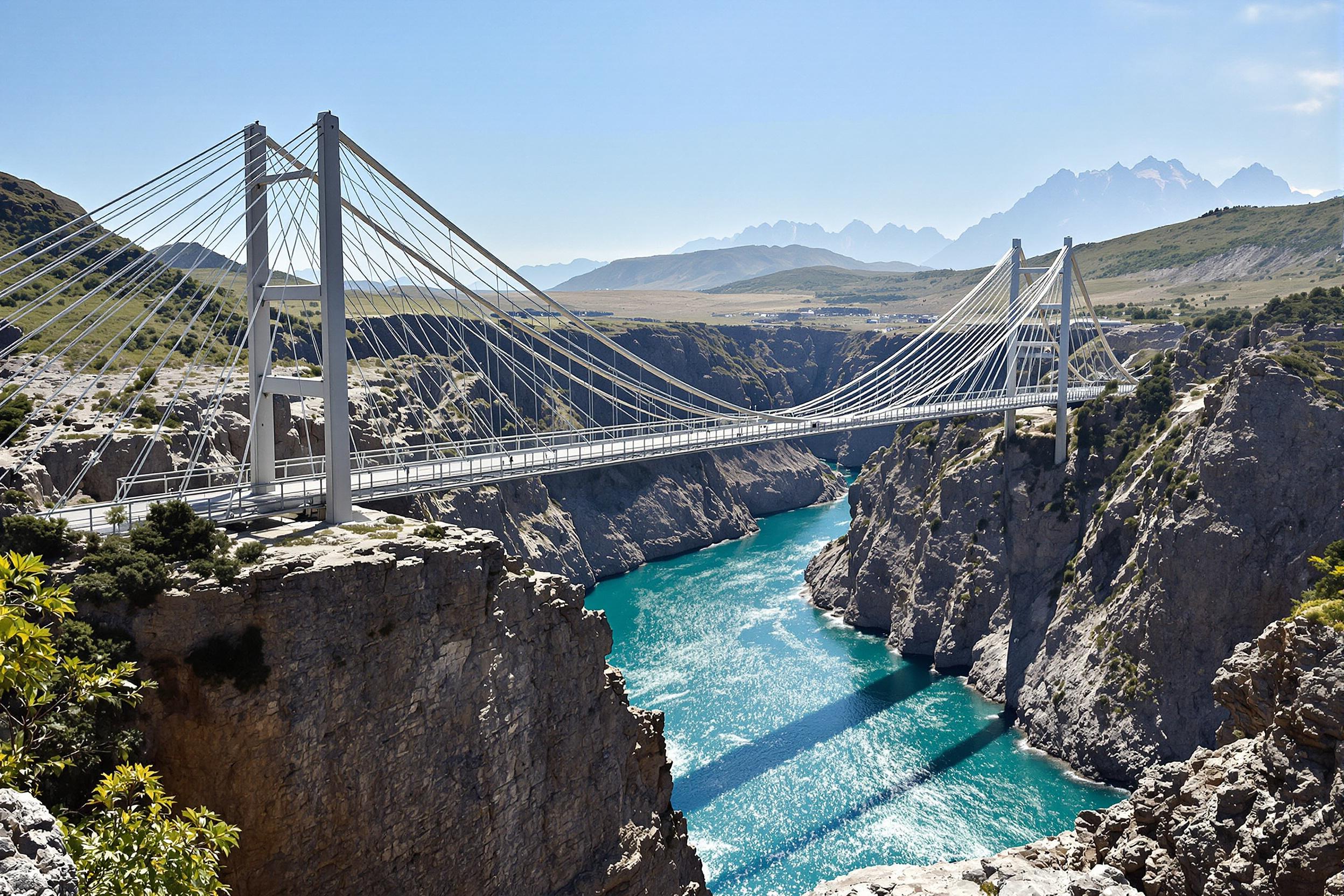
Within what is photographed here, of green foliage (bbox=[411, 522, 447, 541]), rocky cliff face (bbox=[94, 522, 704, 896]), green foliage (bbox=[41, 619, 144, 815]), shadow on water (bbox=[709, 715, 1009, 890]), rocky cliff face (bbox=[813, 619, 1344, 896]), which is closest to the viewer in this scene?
rocky cliff face (bbox=[813, 619, 1344, 896])

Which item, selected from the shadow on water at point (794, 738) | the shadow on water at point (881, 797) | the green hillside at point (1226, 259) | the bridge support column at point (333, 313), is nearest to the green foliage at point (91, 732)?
the bridge support column at point (333, 313)

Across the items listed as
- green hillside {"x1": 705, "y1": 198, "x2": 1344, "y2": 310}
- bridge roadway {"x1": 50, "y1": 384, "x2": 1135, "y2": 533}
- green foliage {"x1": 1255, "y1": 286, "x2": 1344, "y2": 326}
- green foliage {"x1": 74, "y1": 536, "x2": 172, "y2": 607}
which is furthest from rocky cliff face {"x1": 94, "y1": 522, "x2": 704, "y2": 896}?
green hillside {"x1": 705, "y1": 198, "x2": 1344, "y2": 310}

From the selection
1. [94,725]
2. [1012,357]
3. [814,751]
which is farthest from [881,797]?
[94,725]

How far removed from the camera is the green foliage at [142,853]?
409 inches

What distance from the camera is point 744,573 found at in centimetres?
7312

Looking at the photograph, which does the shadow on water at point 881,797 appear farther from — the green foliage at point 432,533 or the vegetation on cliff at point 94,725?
the vegetation on cliff at point 94,725

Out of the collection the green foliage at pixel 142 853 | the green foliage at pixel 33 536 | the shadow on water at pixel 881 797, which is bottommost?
the shadow on water at pixel 881 797

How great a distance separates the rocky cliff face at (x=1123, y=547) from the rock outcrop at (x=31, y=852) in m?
40.3

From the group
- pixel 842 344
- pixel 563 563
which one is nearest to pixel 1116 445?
pixel 563 563

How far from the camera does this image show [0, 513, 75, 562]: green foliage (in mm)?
19469

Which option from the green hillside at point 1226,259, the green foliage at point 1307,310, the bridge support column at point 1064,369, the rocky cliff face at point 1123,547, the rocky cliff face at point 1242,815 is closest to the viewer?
the rocky cliff face at point 1242,815

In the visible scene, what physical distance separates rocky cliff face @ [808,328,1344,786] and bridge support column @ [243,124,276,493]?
34.7m

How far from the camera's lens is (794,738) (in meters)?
45.0

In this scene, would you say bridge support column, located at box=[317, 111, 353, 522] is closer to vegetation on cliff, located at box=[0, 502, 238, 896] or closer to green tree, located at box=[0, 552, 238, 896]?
vegetation on cliff, located at box=[0, 502, 238, 896]
